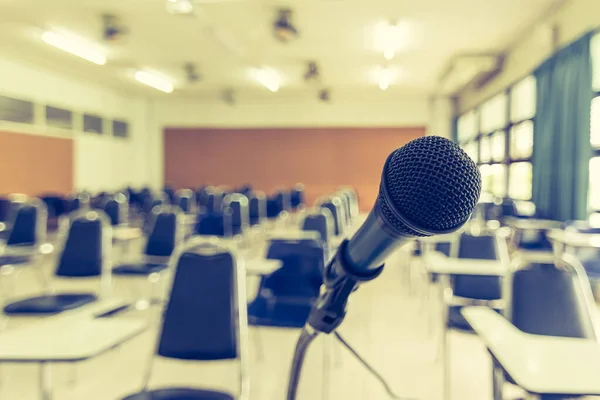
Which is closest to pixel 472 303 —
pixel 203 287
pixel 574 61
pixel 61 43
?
pixel 203 287

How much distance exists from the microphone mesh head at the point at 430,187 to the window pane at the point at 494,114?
1004cm

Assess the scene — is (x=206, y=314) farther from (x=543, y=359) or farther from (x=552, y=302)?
(x=552, y=302)

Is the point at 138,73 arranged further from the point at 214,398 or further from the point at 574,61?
the point at 214,398

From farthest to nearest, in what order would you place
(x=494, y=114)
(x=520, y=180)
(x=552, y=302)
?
(x=494, y=114) → (x=520, y=180) → (x=552, y=302)

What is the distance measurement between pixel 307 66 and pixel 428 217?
34.8 ft

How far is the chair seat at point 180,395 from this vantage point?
2045 mm

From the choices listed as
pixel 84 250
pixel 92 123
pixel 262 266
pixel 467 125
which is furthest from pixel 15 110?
pixel 467 125

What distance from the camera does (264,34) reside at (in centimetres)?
849

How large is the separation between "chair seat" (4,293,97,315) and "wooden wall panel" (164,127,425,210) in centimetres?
1264

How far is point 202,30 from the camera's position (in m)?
8.23

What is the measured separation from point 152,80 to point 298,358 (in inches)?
488

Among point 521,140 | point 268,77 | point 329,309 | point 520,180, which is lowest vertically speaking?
point 329,309

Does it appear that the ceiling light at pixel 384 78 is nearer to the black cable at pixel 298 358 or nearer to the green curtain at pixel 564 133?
the green curtain at pixel 564 133

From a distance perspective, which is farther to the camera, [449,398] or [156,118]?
[156,118]
